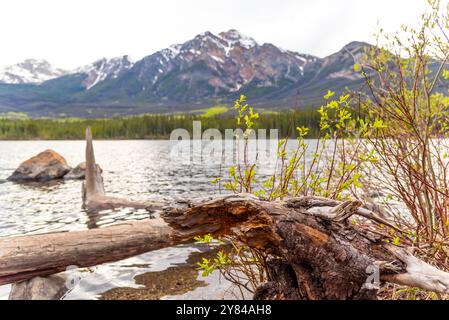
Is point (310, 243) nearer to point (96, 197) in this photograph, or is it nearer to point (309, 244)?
point (309, 244)

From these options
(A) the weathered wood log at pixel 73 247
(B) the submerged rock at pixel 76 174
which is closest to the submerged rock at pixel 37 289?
(A) the weathered wood log at pixel 73 247

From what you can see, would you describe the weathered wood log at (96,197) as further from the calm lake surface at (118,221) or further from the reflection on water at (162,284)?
the reflection on water at (162,284)

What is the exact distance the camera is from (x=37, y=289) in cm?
714

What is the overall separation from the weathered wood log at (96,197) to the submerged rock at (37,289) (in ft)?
24.9

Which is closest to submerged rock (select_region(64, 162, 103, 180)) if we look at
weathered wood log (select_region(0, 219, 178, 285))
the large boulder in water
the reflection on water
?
the large boulder in water

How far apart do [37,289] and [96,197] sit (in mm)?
10100

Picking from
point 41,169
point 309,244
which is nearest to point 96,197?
point 309,244

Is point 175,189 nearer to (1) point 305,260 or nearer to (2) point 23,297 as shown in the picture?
(2) point 23,297

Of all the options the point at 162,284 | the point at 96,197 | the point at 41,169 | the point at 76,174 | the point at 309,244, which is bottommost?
the point at 162,284

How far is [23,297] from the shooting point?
23.2 feet

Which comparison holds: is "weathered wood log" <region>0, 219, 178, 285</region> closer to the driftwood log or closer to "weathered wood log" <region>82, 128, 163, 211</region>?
the driftwood log

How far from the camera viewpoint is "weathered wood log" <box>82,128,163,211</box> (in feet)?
51.7

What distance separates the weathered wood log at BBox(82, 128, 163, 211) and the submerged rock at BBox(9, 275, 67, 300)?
7599 millimetres
